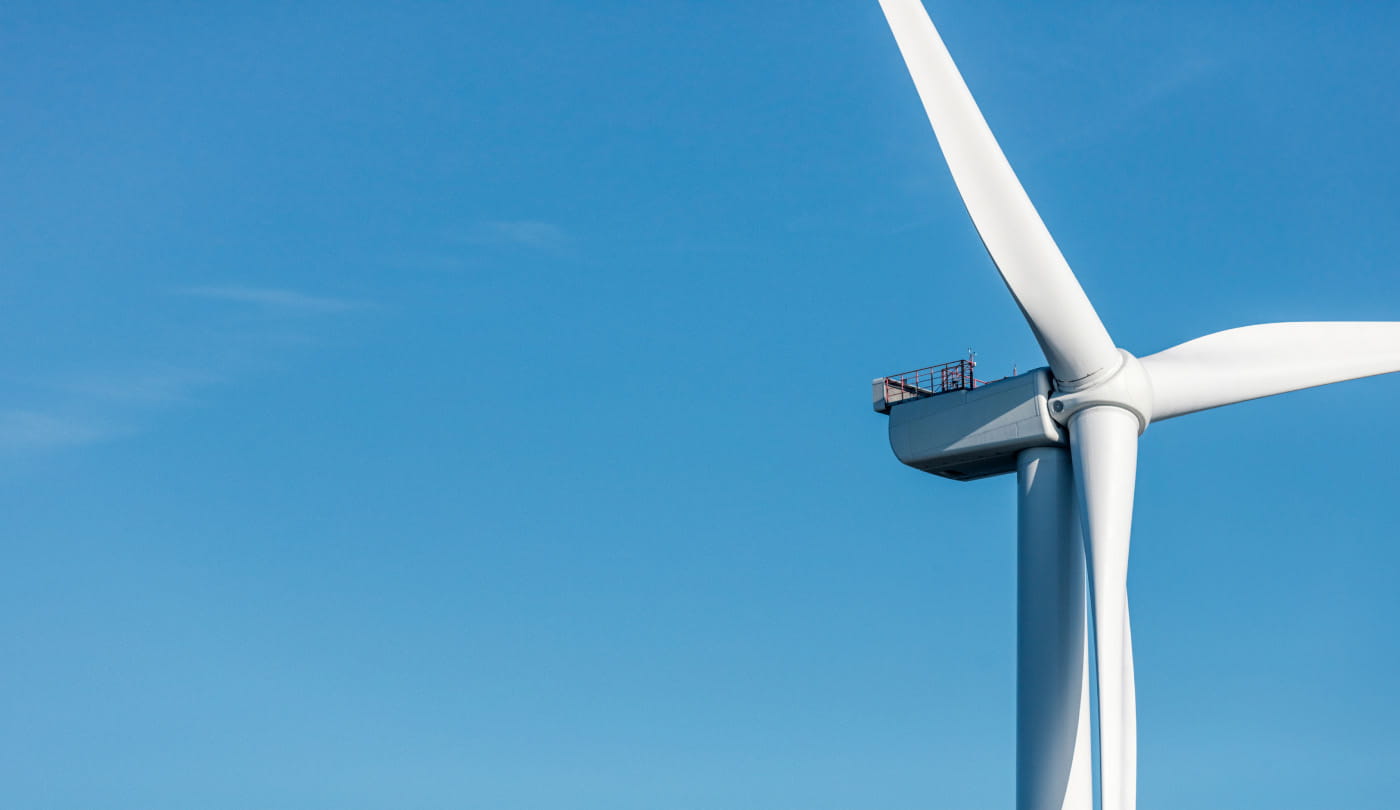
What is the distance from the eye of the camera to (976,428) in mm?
40438

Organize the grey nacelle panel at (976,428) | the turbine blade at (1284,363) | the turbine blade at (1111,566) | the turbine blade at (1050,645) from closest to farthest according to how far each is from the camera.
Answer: the turbine blade at (1111,566) < the turbine blade at (1050,645) < the turbine blade at (1284,363) < the grey nacelle panel at (976,428)

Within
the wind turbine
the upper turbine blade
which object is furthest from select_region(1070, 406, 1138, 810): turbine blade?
the upper turbine blade

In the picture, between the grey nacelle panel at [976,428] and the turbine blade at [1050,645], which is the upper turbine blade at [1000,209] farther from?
the turbine blade at [1050,645]

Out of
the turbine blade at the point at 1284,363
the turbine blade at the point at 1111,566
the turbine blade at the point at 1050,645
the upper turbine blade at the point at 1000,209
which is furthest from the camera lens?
the turbine blade at the point at 1284,363

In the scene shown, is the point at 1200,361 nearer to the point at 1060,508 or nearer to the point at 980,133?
the point at 1060,508

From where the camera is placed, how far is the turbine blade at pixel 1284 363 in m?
38.4

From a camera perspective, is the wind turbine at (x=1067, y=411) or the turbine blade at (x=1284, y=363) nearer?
the wind turbine at (x=1067, y=411)

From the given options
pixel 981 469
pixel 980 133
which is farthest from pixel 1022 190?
pixel 981 469

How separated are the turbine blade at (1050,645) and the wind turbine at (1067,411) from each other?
3cm

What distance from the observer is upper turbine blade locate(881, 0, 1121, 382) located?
1363 inches

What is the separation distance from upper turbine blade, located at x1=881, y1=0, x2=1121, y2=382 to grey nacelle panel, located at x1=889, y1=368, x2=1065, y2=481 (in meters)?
1.67

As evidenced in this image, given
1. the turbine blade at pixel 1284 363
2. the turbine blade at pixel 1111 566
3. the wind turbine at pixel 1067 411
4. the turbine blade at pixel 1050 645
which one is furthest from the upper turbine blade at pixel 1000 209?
the turbine blade at pixel 1050 645

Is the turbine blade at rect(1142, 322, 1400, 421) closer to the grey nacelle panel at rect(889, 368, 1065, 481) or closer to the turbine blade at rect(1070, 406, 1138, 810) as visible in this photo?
the turbine blade at rect(1070, 406, 1138, 810)

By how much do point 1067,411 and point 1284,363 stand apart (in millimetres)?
4841
